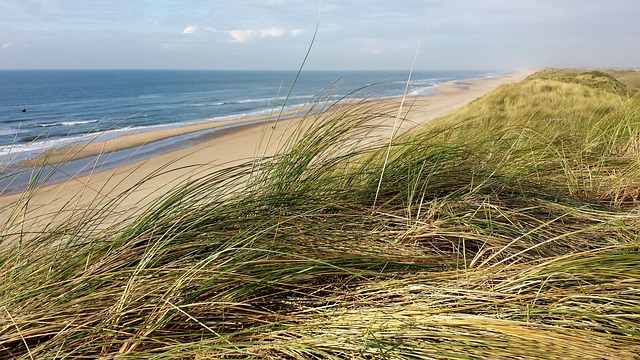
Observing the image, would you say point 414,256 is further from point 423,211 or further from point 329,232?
point 423,211

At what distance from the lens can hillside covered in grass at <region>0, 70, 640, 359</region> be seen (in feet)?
3.61

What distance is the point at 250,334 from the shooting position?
3.89 feet

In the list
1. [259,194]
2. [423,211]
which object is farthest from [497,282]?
[259,194]

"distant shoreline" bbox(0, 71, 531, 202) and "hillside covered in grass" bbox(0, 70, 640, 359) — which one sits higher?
"hillside covered in grass" bbox(0, 70, 640, 359)

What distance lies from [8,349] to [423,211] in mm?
1487

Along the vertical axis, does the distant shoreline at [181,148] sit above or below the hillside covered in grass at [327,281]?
below

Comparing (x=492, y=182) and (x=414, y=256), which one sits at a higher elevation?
(x=492, y=182)

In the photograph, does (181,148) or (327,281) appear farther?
(181,148)

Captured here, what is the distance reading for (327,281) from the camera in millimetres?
1401

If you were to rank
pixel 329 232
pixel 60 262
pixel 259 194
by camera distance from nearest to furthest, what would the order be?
pixel 60 262 < pixel 329 232 < pixel 259 194

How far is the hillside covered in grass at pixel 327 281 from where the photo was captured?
110 cm

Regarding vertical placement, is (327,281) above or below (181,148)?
above

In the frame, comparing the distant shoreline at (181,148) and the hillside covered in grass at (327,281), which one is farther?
the distant shoreline at (181,148)

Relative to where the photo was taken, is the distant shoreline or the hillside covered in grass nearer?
the hillside covered in grass
